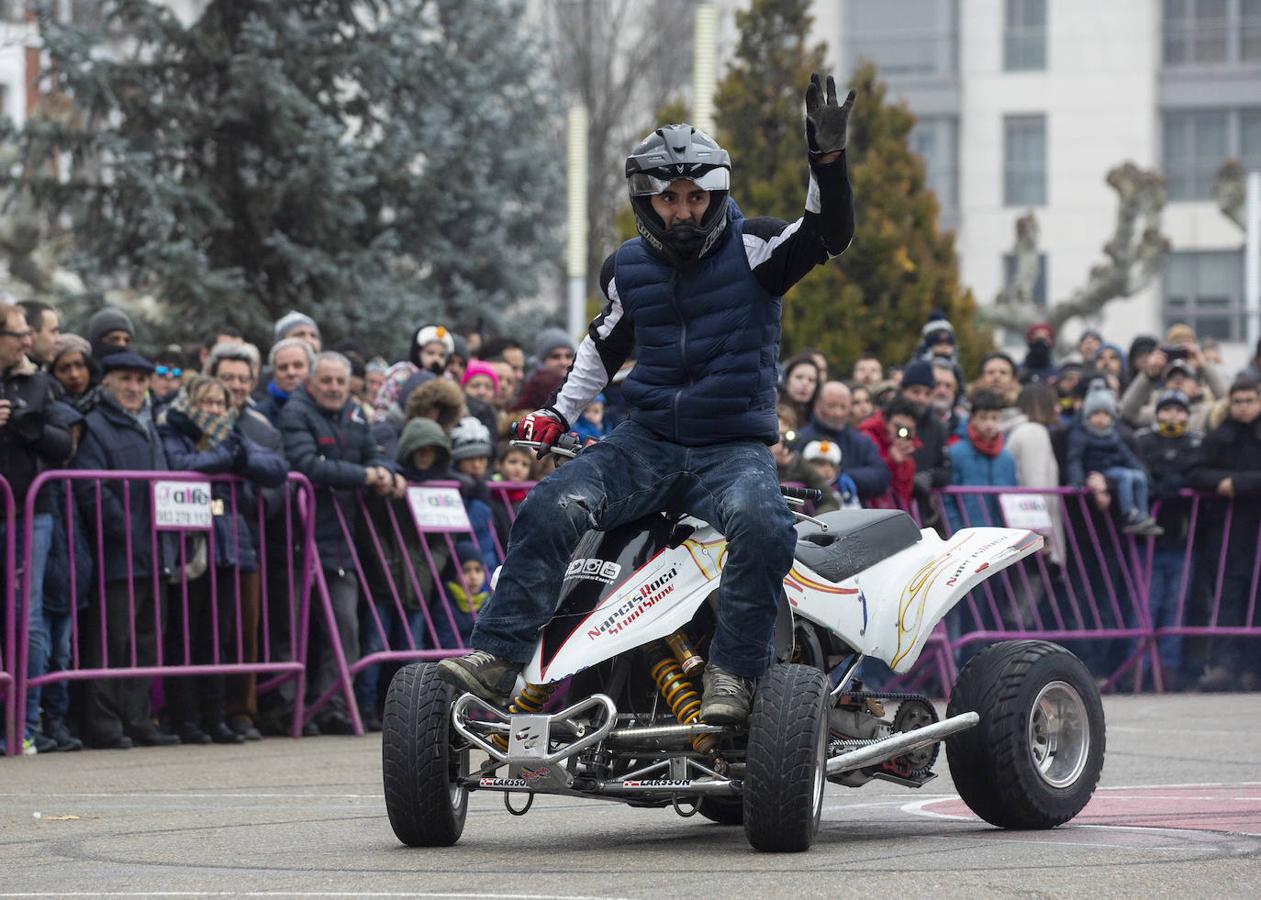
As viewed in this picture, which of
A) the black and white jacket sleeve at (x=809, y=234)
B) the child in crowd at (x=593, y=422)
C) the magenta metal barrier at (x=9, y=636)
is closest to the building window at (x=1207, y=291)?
the child in crowd at (x=593, y=422)

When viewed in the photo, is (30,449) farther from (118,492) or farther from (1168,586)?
(1168,586)

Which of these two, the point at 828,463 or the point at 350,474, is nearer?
the point at 350,474

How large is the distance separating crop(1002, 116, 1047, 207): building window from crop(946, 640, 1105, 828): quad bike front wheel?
43.7m

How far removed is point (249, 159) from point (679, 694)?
15.9 meters

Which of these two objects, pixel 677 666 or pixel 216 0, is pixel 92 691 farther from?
pixel 216 0

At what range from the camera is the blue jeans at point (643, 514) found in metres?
7.74

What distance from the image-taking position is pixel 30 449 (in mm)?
12531

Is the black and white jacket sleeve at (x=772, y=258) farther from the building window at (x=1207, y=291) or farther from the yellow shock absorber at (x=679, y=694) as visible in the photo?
the building window at (x=1207, y=291)

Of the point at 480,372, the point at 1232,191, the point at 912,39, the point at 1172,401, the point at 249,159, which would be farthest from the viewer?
the point at 912,39

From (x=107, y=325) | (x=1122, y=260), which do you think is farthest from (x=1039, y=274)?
(x=107, y=325)

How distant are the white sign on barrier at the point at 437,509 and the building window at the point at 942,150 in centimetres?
3863

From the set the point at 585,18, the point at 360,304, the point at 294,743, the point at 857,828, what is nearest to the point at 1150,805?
the point at 857,828

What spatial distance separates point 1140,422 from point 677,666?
1183 cm

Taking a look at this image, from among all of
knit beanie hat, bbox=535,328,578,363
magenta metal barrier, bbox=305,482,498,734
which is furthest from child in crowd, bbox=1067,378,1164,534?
magenta metal barrier, bbox=305,482,498,734
